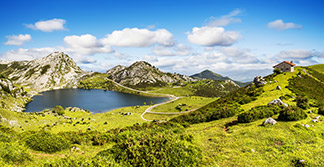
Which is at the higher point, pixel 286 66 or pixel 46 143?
pixel 286 66

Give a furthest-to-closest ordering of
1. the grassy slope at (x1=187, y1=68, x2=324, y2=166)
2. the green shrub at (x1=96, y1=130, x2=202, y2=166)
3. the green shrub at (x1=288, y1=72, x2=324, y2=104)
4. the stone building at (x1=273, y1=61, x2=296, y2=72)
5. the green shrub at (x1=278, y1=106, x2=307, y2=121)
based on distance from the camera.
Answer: the stone building at (x1=273, y1=61, x2=296, y2=72), the green shrub at (x1=288, y1=72, x2=324, y2=104), the green shrub at (x1=278, y1=106, x2=307, y2=121), the grassy slope at (x1=187, y1=68, x2=324, y2=166), the green shrub at (x1=96, y1=130, x2=202, y2=166)

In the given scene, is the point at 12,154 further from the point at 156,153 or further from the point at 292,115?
the point at 292,115

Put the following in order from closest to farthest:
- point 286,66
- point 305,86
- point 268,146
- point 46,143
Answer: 1. point 268,146
2. point 46,143
3. point 305,86
4. point 286,66

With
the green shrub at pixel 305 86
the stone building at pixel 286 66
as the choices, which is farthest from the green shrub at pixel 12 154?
the stone building at pixel 286 66

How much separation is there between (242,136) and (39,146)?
34.4 metres

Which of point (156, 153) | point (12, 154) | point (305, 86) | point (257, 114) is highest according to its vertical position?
point (305, 86)

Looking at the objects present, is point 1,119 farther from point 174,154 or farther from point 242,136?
point 242,136

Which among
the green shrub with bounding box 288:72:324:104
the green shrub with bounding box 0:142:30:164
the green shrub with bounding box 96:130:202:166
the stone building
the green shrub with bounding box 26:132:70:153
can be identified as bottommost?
the green shrub with bounding box 26:132:70:153

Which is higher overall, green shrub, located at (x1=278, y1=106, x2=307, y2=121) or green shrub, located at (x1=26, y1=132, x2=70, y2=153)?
green shrub, located at (x1=278, y1=106, x2=307, y2=121)

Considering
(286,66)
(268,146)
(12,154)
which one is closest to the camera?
(12,154)

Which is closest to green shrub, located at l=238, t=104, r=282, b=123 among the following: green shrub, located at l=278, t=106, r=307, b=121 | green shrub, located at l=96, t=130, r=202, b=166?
green shrub, located at l=278, t=106, r=307, b=121

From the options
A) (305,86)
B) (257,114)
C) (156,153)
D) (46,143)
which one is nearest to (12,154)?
(46,143)

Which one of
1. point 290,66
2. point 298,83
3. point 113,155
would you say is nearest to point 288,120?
point 113,155

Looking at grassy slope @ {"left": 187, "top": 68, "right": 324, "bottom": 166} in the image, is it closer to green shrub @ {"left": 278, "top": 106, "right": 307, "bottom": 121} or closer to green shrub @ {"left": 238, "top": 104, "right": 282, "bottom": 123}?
green shrub @ {"left": 278, "top": 106, "right": 307, "bottom": 121}
